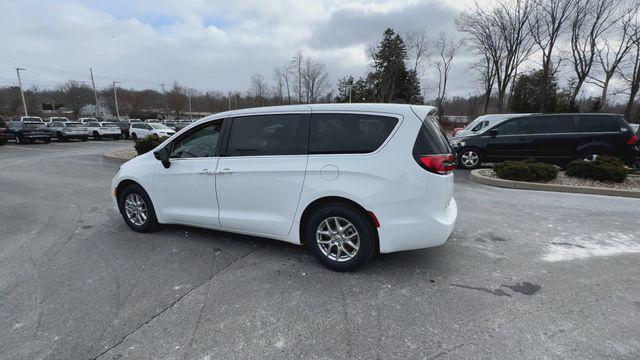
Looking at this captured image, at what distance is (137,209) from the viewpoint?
15.6 ft

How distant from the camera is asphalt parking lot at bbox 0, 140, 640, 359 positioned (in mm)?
2441

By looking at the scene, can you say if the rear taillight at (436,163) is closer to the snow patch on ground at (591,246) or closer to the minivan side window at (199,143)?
the snow patch on ground at (591,246)

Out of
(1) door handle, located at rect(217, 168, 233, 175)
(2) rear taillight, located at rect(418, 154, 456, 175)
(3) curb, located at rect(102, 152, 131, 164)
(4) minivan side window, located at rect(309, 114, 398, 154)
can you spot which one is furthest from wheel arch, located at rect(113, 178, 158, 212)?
(3) curb, located at rect(102, 152, 131, 164)

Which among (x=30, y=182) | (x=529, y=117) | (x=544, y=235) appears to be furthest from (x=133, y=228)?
(x=529, y=117)

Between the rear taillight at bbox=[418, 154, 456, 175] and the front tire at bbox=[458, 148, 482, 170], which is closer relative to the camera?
the rear taillight at bbox=[418, 154, 456, 175]

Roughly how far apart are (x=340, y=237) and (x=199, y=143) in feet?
7.12

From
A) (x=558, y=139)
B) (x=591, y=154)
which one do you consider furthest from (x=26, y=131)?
(x=591, y=154)

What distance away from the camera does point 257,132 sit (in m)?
3.82

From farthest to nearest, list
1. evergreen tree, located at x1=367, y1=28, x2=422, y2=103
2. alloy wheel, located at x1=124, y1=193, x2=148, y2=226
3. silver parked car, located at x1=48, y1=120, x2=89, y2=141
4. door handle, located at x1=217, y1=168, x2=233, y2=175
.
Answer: evergreen tree, located at x1=367, y1=28, x2=422, y2=103 → silver parked car, located at x1=48, y1=120, x2=89, y2=141 → alloy wheel, located at x1=124, y1=193, x2=148, y2=226 → door handle, located at x1=217, y1=168, x2=233, y2=175

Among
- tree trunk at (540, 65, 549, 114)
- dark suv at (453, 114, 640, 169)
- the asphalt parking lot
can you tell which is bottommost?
the asphalt parking lot

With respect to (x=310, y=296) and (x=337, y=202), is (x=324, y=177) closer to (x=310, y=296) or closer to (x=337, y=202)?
(x=337, y=202)

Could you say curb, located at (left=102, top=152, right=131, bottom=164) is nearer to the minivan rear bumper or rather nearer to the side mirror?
the side mirror

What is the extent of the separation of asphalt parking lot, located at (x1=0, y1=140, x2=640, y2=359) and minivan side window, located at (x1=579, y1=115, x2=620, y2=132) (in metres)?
5.55

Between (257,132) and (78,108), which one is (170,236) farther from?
(78,108)
